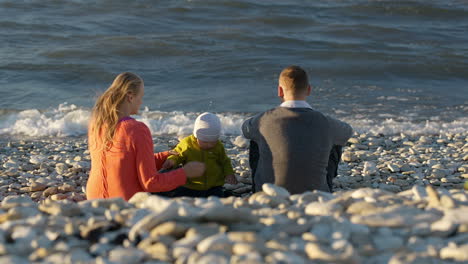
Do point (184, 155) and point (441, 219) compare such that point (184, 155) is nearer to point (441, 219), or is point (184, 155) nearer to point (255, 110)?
point (441, 219)

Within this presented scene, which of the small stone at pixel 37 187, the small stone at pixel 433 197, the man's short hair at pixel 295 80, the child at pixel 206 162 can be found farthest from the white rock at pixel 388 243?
the small stone at pixel 37 187

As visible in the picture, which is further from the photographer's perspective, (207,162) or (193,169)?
(207,162)

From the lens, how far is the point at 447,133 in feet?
27.3

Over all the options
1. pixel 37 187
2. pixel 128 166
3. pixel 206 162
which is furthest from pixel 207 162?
pixel 37 187

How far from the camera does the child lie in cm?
456

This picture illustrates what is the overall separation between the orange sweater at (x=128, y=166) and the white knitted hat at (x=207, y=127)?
20.7 inches

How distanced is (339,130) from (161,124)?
5.12m

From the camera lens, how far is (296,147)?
405 cm

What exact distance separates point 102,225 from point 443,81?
11171mm

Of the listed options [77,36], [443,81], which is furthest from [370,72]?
[77,36]

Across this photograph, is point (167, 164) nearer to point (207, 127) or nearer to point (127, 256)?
point (207, 127)

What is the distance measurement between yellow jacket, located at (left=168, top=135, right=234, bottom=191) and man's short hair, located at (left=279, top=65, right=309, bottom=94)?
77 cm

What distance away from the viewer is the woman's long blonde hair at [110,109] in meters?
3.97

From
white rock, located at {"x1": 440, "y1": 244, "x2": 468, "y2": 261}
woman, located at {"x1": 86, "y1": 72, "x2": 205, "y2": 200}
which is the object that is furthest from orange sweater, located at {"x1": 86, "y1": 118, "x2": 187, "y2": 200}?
white rock, located at {"x1": 440, "y1": 244, "x2": 468, "y2": 261}
